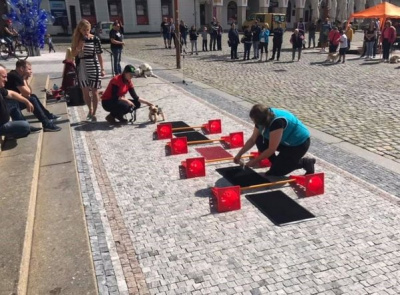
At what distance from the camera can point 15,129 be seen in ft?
17.4

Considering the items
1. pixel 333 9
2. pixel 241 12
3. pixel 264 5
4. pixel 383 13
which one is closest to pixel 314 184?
pixel 383 13

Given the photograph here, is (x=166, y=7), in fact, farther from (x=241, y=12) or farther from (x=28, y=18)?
(x=28, y=18)

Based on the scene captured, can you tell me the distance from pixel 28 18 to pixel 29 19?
118mm

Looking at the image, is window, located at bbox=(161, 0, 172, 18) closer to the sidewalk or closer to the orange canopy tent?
the orange canopy tent

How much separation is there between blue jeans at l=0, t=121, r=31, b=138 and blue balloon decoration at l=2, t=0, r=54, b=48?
12.3m

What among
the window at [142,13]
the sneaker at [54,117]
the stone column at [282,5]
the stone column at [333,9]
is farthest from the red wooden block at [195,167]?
the stone column at [333,9]

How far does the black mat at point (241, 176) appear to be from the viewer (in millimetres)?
4918

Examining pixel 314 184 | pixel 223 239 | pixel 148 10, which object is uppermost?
pixel 148 10

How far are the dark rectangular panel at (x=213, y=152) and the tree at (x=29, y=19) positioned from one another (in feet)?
42.6

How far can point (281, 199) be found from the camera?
449cm

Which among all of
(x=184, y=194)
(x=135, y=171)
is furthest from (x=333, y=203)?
A: (x=135, y=171)

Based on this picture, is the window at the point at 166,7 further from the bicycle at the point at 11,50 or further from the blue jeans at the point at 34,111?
the blue jeans at the point at 34,111

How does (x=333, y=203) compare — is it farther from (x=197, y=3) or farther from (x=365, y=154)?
(x=197, y=3)

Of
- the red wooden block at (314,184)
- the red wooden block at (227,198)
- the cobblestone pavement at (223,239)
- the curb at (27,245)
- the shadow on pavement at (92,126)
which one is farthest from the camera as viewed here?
the shadow on pavement at (92,126)
